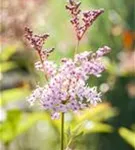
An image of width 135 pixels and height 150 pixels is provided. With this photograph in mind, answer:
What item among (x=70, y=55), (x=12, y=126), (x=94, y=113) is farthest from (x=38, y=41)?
(x=70, y=55)

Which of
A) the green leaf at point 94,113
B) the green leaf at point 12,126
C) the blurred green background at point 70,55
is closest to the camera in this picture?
the green leaf at point 12,126

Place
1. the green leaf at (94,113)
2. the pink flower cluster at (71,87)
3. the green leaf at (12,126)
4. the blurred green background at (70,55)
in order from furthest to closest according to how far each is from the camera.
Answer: the blurred green background at (70,55)
the green leaf at (94,113)
the green leaf at (12,126)
the pink flower cluster at (71,87)

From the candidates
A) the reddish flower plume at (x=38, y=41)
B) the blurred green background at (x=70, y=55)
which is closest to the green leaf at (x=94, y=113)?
the blurred green background at (x=70, y=55)

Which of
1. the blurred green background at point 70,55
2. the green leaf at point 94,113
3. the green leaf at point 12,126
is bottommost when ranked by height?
the green leaf at point 12,126

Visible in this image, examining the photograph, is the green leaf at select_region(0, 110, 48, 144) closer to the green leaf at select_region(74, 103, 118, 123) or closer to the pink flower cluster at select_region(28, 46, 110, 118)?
the green leaf at select_region(74, 103, 118, 123)

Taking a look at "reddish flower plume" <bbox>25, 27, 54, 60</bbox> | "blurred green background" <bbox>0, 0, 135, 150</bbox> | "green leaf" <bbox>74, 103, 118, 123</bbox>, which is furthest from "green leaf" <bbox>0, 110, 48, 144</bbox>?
"reddish flower plume" <bbox>25, 27, 54, 60</bbox>

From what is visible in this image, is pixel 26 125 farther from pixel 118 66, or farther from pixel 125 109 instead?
pixel 125 109

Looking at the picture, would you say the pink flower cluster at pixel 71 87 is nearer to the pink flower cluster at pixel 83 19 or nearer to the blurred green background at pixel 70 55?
the pink flower cluster at pixel 83 19
